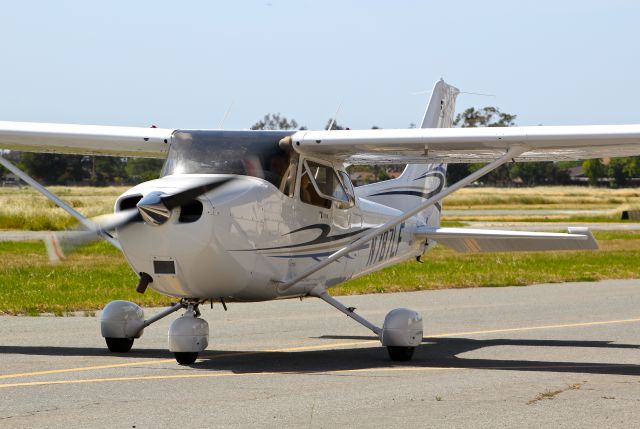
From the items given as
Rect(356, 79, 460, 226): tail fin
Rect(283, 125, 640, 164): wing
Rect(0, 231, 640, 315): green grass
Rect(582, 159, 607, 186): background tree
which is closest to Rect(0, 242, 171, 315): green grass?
Rect(0, 231, 640, 315): green grass

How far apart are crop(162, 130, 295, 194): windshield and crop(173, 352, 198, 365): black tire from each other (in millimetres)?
1706

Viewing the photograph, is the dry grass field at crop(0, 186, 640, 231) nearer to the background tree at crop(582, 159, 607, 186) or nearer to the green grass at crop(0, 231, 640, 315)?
the green grass at crop(0, 231, 640, 315)

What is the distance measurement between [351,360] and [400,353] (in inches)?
19.5

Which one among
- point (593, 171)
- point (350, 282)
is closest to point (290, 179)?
point (350, 282)

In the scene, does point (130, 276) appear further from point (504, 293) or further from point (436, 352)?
point (436, 352)

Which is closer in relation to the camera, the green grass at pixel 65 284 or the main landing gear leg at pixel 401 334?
the main landing gear leg at pixel 401 334

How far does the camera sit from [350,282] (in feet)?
69.0

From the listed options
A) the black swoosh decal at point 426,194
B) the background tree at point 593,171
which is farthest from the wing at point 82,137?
the background tree at point 593,171

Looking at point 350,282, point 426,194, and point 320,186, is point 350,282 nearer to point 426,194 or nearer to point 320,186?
point 426,194

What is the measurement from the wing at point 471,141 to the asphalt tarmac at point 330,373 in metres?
2.15

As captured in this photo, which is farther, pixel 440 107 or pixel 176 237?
pixel 440 107

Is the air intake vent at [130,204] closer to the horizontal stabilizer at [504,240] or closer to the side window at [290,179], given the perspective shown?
the side window at [290,179]

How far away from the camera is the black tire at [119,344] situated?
11.8 meters

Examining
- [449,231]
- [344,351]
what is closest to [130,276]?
[449,231]
